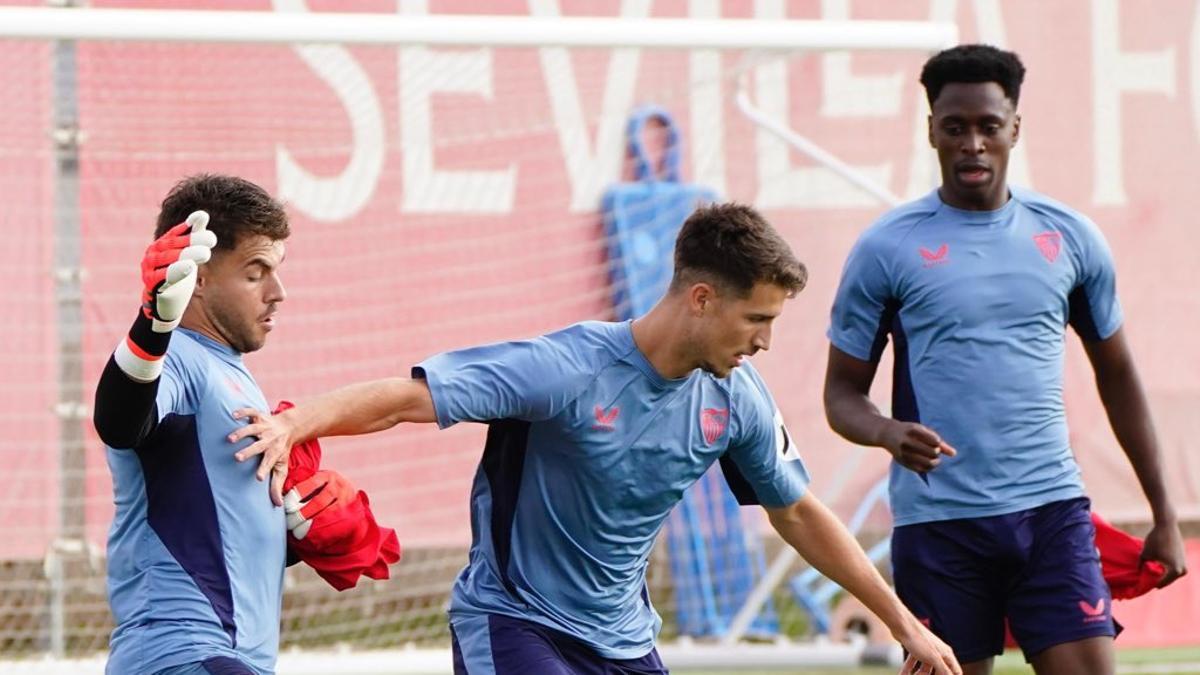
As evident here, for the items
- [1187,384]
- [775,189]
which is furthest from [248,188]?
[1187,384]

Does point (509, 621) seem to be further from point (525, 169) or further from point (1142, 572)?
point (525, 169)

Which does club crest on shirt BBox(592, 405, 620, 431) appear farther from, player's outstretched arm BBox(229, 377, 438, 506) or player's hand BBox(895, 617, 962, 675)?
player's hand BBox(895, 617, 962, 675)

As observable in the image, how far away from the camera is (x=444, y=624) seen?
30.1 ft

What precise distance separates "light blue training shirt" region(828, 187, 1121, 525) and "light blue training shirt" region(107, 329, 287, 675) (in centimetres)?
200

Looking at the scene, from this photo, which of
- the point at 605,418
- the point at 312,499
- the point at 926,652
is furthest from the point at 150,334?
the point at 926,652

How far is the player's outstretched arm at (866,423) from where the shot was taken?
4809mm

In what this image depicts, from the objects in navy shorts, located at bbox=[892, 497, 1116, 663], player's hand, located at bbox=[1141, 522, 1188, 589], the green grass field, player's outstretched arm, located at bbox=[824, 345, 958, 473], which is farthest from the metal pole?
player's hand, located at bbox=[1141, 522, 1188, 589]

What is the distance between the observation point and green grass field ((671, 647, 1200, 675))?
27.3ft

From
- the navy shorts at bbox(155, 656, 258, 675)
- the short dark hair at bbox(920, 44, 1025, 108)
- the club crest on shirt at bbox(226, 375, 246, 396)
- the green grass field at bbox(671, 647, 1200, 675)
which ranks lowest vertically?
the green grass field at bbox(671, 647, 1200, 675)

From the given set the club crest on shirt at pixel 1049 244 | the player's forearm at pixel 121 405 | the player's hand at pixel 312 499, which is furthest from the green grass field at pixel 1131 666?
the player's forearm at pixel 121 405

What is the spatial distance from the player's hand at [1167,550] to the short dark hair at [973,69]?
1264mm

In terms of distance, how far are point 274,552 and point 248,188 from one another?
2.55 ft

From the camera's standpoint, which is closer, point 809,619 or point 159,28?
point 159,28

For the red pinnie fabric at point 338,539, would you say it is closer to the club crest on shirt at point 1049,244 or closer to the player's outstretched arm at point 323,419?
the player's outstretched arm at point 323,419
